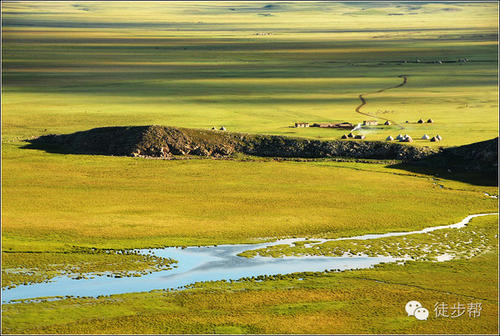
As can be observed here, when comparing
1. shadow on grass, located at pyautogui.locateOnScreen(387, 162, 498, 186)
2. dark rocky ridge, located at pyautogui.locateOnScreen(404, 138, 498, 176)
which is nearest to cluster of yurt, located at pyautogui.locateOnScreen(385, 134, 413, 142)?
dark rocky ridge, located at pyautogui.locateOnScreen(404, 138, 498, 176)

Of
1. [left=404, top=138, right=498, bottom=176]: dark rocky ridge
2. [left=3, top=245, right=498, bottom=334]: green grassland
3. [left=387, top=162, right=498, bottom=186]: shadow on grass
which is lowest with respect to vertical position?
[left=387, top=162, right=498, bottom=186]: shadow on grass

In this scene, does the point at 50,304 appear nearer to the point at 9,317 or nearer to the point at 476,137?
the point at 9,317

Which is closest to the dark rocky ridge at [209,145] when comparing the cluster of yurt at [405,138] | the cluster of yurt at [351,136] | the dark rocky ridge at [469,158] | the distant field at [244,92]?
the dark rocky ridge at [469,158]

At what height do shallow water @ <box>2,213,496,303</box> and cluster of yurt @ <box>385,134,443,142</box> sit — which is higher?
cluster of yurt @ <box>385,134,443,142</box>

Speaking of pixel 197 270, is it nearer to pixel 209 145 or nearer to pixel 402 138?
pixel 209 145

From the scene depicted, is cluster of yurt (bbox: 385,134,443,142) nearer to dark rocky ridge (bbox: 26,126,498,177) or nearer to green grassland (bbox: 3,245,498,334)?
dark rocky ridge (bbox: 26,126,498,177)

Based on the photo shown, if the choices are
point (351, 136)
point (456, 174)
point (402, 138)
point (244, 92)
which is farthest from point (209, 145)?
point (244, 92)
